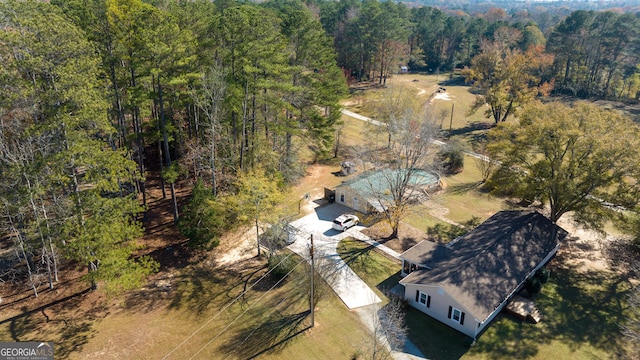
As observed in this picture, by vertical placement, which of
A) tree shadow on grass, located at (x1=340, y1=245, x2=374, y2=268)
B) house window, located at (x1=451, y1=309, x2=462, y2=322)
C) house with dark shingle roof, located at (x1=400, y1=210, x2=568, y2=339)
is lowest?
tree shadow on grass, located at (x1=340, y1=245, x2=374, y2=268)

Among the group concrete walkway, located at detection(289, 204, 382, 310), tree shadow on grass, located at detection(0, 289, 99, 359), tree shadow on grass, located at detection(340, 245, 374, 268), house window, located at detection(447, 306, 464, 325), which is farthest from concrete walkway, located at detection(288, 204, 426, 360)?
tree shadow on grass, located at detection(0, 289, 99, 359)

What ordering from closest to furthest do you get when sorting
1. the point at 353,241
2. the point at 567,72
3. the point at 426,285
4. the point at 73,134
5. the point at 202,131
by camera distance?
the point at 73,134 < the point at 426,285 < the point at 353,241 < the point at 202,131 < the point at 567,72

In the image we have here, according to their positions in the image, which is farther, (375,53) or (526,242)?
(375,53)

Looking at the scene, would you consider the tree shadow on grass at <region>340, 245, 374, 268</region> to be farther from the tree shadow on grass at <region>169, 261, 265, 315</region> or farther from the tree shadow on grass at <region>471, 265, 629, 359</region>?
the tree shadow on grass at <region>471, 265, 629, 359</region>

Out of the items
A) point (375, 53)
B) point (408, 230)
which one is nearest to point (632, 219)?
point (408, 230)

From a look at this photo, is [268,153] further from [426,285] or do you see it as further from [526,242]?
[526,242]

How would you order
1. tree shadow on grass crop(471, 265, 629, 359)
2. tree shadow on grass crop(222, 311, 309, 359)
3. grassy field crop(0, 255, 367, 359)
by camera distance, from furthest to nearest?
tree shadow on grass crop(471, 265, 629, 359)
tree shadow on grass crop(222, 311, 309, 359)
grassy field crop(0, 255, 367, 359)
